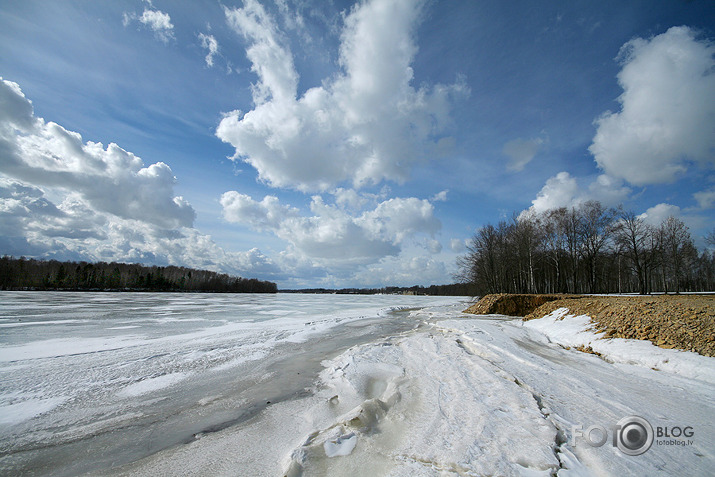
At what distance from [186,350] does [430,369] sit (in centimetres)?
605

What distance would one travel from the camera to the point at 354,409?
384 centimetres

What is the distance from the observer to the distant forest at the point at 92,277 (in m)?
65.7

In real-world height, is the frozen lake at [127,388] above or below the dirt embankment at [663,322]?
below

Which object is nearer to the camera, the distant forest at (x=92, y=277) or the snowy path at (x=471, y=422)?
the snowy path at (x=471, y=422)

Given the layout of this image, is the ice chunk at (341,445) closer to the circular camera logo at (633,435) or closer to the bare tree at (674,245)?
the circular camera logo at (633,435)

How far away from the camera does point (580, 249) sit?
3056 centimetres

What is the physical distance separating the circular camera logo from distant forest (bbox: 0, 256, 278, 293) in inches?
3868

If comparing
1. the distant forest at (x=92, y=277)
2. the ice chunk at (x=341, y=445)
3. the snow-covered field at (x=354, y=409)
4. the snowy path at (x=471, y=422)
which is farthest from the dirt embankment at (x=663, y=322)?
the distant forest at (x=92, y=277)

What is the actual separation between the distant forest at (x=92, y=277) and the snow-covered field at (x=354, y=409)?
88282 mm

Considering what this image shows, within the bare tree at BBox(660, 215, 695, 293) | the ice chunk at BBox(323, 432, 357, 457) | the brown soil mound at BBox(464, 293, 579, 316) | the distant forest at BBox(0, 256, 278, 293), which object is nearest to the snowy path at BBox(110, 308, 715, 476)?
the ice chunk at BBox(323, 432, 357, 457)

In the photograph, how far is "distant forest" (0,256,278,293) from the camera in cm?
6569

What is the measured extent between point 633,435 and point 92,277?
101104 millimetres

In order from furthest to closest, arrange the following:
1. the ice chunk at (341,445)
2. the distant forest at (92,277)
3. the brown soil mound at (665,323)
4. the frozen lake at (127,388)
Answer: the distant forest at (92,277)
the brown soil mound at (665,323)
the frozen lake at (127,388)
the ice chunk at (341,445)

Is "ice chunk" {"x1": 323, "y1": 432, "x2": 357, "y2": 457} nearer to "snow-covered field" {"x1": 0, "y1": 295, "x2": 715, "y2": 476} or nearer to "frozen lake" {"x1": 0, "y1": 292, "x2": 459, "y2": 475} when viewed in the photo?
"snow-covered field" {"x1": 0, "y1": 295, "x2": 715, "y2": 476}
